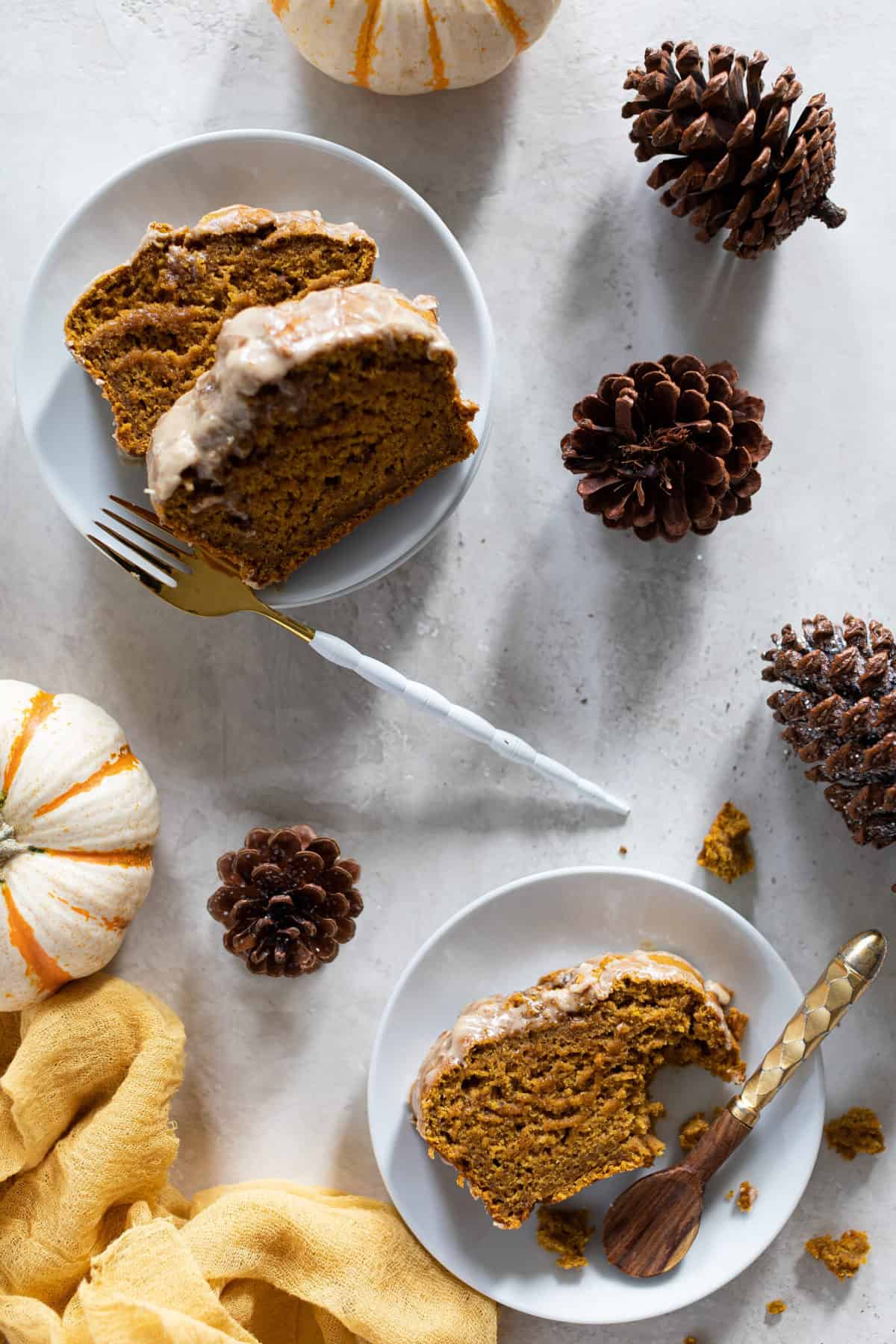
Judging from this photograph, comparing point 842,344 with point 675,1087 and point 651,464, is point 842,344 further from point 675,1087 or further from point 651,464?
point 675,1087

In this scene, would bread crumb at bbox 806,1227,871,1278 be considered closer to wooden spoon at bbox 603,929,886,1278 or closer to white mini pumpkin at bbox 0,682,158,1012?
wooden spoon at bbox 603,929,886,1278

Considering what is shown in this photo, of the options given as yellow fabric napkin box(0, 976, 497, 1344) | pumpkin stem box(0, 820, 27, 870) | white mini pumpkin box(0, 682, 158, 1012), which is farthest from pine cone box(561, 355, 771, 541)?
yellow fabric napkin box(0, 976, 497, 1344)

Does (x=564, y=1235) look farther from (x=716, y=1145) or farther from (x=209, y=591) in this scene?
(x=209, y=591)

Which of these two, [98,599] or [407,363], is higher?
[407,363]

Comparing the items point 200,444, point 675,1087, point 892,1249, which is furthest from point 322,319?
point 892,1249

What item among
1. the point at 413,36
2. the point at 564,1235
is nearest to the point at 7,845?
the point at 564,1235


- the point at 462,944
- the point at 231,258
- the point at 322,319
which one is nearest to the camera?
the point at 322,319
